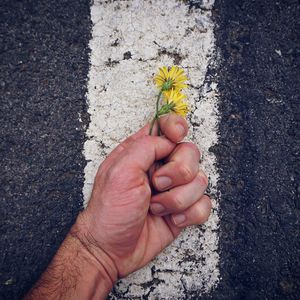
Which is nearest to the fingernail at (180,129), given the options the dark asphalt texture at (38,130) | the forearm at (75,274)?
the dark asphalt texture at (38,130)

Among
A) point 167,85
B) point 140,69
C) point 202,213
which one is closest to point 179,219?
point 202,213

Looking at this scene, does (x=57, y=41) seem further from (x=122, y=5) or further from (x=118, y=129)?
(x=118, y=129)

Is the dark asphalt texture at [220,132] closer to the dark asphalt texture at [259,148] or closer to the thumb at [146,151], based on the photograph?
the dark asphalt texture at [259,148]

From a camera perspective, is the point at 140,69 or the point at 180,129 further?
the point at 140,69

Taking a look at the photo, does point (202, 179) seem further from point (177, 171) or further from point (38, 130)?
point (38, 130)

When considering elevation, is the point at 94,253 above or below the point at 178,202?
below

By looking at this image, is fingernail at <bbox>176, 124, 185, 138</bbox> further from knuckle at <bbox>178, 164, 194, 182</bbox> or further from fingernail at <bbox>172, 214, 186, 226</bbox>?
fingernail at <bbox>172, 214, 186, 226</bbox>

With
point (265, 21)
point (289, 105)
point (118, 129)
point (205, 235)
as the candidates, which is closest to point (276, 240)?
point (205, 235)
